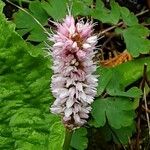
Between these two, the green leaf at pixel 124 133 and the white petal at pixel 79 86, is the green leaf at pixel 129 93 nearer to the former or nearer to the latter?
the green leaf at pixel 124 133

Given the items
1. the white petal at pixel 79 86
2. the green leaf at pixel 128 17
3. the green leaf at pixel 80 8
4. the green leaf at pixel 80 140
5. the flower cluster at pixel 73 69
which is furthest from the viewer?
the green leaf at pixel 128 17

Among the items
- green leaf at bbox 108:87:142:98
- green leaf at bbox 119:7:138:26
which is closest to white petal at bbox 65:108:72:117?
green leaf at bbox 108:87:142:98

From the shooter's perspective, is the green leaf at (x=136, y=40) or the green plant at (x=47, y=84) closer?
the green plant at (x=47, y=84)

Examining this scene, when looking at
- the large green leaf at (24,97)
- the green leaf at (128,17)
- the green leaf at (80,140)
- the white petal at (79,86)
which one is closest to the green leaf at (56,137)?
the large green leaf at (24,97)

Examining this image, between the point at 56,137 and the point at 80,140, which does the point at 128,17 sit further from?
the point at 56,137

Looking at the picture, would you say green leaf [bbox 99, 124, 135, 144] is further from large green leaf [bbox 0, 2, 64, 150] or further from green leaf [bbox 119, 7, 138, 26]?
large green leaf [bbox 0, 2, 64, 150]

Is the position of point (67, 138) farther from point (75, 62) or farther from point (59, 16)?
point (59, 16)

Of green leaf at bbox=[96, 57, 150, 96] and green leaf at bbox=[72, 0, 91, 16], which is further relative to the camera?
green leaf at bbox=[72, 0, 91, 16]
